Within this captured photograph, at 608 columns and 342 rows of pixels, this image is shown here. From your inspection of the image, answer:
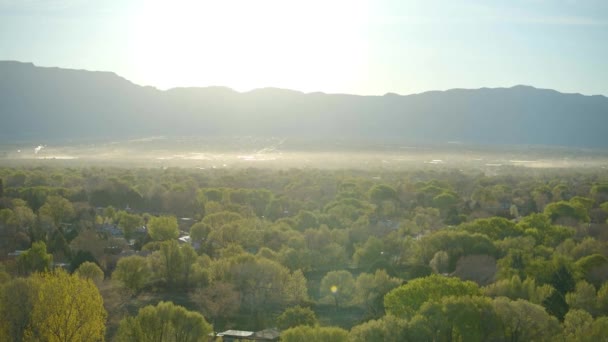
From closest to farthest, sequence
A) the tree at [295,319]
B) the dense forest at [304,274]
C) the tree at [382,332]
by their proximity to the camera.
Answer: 1. the tree at [382,332]
2. the dense forest at [304,274]
3. the tree at [295,319]

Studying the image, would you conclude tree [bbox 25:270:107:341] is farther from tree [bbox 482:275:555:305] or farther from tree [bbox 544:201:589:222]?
tree [bbox 544:201:589:222]

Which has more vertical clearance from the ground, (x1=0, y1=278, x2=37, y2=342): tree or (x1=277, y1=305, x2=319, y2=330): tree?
(x1=0, y1=278, x2=37, y2=342): tree

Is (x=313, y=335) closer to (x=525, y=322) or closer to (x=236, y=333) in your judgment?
(x=236, y=333)

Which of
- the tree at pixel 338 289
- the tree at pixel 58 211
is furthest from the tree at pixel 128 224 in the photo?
the tree at pixel 338 289

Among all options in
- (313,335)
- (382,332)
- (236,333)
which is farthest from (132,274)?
(382,332)

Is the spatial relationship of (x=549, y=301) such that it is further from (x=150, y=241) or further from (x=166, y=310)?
(x=150, y=241)

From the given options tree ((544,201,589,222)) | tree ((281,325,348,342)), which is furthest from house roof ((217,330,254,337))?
tree ((544,201,589,222))

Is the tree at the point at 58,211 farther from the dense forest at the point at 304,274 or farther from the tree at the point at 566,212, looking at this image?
the tree at the point at 566,212

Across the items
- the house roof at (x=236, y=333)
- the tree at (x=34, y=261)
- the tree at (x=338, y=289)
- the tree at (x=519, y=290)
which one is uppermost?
the tree at (x=34, y=261)
